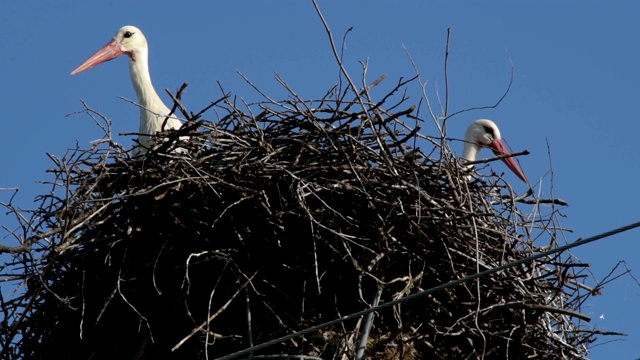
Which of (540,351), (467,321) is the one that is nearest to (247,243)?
(467,321)

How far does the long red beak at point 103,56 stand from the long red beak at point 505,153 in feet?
7.84

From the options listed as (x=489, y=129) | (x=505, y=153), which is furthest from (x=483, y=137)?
(x=505, y=153)

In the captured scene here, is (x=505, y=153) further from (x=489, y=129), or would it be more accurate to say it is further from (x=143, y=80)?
(x=143, y=80)

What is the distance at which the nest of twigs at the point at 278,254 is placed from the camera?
518 cm

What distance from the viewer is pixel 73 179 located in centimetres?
540

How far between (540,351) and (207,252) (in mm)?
1498

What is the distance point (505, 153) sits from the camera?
7.63 meters

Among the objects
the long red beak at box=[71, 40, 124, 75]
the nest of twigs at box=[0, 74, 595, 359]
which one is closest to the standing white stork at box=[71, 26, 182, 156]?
the long red beak at box=[71, 40, 124, 75]

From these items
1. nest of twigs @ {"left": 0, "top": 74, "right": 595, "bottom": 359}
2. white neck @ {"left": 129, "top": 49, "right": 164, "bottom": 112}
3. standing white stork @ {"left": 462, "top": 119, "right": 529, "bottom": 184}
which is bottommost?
nest of twigs @ {"left": 0, "top": 74, "right": 595, "bottom": 359}

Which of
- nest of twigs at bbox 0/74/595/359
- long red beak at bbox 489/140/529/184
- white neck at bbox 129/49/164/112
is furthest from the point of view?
long red beak at bbox 489/140/529/184

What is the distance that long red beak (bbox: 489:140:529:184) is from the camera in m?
7.42

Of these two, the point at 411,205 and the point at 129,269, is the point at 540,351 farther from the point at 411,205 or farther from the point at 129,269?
the point at 129,269

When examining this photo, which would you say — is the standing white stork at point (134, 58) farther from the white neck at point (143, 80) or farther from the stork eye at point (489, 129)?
the stork eye at point (489, 129)

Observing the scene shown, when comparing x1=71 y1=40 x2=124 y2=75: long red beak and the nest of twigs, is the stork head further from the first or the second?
the nest of twigs
